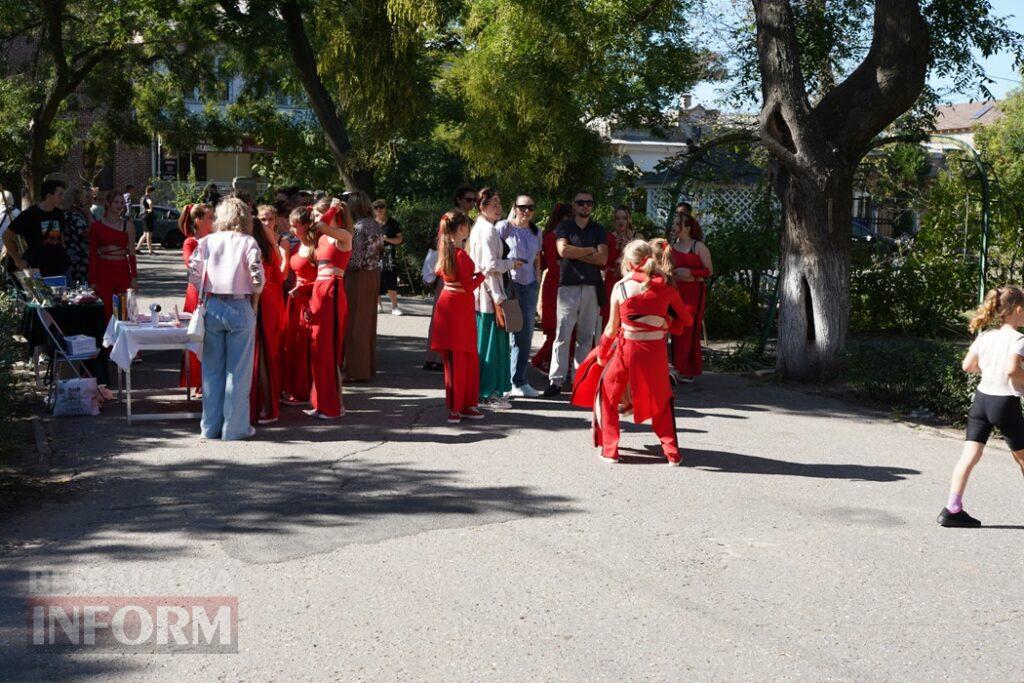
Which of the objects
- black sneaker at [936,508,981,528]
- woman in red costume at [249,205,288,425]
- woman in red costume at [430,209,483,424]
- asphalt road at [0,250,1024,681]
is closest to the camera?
asphalt road at [0,250,1024,681]

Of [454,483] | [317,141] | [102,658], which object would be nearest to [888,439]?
[454,483]

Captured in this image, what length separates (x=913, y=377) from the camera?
1145 cm

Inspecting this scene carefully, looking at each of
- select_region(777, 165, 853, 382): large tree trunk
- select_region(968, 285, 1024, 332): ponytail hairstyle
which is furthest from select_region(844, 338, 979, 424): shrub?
select_region(968, 285, 1024, 332): ponytail hairstyle

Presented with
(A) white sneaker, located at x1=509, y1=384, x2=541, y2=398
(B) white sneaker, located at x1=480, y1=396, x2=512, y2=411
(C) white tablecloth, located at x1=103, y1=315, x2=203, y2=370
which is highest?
(C) white tablecloth, located at x1=103, y1=315, x2=203, y2=370

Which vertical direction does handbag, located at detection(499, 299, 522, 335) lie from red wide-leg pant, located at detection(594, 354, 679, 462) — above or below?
above

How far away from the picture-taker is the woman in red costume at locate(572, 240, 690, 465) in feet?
28.6

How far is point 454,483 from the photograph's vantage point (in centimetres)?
816

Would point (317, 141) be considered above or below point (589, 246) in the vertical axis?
above

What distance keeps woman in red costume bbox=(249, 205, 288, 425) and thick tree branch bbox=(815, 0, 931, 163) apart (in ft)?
19.5

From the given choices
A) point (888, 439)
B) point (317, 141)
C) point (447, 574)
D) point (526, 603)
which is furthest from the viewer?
point (317, 141)

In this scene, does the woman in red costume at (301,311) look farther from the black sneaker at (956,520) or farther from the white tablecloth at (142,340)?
the black sneaker at (956,520)

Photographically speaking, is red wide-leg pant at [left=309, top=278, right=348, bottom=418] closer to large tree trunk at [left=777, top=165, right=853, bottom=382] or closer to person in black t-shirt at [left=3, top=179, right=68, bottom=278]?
person in black t-shirt at [left=3, top=179, right=68, bottom=278]

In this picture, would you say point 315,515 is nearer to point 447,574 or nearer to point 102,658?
point 447,574

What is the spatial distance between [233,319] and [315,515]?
97.2 inches
